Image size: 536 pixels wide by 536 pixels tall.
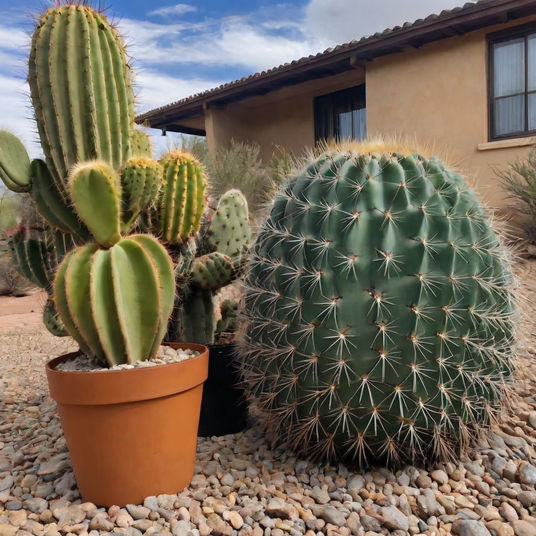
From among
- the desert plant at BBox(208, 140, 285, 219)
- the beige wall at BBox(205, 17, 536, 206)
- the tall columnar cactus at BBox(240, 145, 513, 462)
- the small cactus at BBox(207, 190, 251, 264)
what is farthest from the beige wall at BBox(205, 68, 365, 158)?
the tall columnar cactus at BBox(240, 145, 513, 462)

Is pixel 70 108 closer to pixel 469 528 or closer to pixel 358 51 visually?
pixel 469 528

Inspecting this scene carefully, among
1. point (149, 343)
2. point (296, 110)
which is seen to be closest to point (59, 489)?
point (149, 343)

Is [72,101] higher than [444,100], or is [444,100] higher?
[444,100]

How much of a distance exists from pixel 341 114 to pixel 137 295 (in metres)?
10.6

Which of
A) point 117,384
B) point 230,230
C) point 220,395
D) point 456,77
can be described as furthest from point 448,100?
point 117,384

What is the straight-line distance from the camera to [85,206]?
2.17 meters

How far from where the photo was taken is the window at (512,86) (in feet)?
30.3

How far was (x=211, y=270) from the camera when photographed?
115 inches

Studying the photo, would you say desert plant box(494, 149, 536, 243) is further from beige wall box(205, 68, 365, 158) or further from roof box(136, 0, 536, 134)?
beige wall box(205, 68, 365, 158)

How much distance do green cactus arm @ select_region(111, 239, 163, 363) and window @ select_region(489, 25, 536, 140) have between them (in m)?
8.74

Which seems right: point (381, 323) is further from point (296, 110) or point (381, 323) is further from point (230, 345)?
point (296, 110)

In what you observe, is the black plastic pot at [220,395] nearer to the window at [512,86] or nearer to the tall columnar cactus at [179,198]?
the tall columnar cactus at [179,198]

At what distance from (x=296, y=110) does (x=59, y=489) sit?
37.1 feet

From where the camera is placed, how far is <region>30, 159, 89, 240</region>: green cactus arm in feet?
9.10
